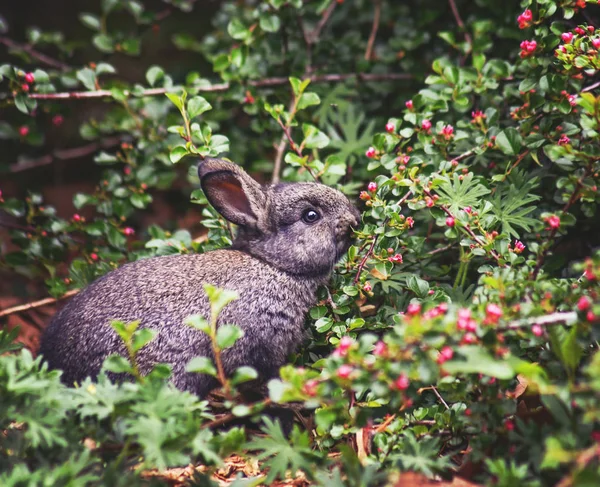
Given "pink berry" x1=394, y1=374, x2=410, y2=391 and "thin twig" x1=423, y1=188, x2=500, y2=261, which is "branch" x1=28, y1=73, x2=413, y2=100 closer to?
"thin twig" x1=423, y1=188, x2=500, y2=261

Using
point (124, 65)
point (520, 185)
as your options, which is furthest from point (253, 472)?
point (124, 65)

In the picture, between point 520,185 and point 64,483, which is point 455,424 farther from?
point 64,483

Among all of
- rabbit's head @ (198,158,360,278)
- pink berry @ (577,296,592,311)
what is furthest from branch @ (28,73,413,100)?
pink berry @ (577,296,592,311)

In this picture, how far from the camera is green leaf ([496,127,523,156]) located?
170 inches

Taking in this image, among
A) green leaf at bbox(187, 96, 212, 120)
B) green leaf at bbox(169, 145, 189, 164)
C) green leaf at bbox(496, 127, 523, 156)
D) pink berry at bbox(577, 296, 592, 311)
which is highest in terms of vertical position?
green leaf at bbox(187, 96, 212, 120)

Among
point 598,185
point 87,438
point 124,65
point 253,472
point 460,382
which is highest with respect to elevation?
point 124,65

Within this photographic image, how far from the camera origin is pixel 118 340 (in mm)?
4059

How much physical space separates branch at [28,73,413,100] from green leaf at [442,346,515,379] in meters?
3.35

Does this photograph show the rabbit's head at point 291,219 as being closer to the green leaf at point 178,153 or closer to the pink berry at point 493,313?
the green leaf at point 178,153

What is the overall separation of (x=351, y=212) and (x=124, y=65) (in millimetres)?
4741

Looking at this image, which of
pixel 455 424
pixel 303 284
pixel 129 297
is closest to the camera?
pixel 455 424

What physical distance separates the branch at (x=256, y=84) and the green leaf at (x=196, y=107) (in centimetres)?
82

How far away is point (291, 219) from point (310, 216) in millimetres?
132

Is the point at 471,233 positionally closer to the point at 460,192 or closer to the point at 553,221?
the point at 460,192
